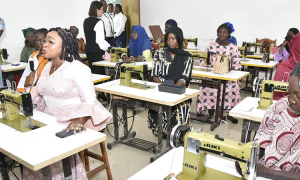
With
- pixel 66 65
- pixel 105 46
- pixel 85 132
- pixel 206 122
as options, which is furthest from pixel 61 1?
pixel 85 132

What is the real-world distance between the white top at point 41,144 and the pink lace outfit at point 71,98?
0.20 m

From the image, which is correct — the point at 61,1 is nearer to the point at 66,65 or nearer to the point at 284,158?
the point at 66,65

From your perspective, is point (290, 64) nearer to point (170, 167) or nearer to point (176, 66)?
point (176, 66)

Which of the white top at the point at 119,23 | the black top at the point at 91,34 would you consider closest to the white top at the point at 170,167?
the black top at the point at 91,34

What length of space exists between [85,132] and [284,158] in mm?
1183

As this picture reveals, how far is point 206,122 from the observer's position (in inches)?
163

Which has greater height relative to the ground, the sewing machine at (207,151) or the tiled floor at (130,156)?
the sewing machine at (207,151)

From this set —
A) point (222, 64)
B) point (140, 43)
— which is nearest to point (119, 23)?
point (140, 43)

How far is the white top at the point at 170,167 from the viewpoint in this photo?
137 centimetres

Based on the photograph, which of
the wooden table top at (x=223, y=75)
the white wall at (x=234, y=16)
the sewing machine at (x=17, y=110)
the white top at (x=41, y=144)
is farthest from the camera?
the white wall at (x=234, y=16)

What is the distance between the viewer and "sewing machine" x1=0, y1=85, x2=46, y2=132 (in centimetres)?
182

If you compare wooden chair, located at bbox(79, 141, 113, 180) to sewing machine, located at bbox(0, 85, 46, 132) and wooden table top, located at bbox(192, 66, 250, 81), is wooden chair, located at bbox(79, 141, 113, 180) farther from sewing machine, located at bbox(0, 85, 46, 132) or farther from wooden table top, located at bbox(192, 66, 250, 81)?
wooden table top, located at bbox(192, 66, 250, 81)

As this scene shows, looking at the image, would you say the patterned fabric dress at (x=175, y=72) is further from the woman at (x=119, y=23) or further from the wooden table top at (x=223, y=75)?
the woman at (x=119, y=23)

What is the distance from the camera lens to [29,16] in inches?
232
